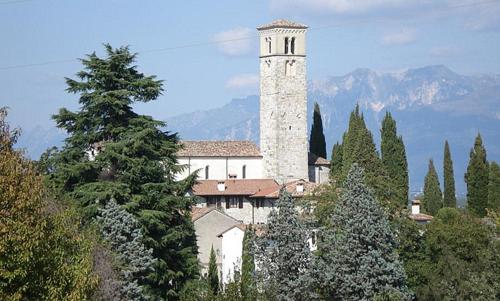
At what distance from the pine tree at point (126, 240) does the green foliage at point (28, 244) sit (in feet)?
29.9

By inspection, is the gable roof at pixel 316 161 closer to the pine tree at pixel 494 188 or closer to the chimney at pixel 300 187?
the chimney at pixel 300 187

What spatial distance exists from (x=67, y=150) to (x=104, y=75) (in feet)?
9.39

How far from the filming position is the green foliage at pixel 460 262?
4431 centimetres

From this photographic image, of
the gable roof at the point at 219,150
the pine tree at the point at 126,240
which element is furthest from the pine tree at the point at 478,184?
the pine tree at the point at 126,240

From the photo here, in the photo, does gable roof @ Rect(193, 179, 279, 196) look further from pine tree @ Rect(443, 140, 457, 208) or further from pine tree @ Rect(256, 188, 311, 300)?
pine tree @ Rect(256, 188, 311, 300)

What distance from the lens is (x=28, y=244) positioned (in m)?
23.2

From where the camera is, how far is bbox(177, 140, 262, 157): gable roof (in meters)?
86.6

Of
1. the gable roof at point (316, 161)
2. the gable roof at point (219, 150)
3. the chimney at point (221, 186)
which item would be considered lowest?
the chimney at point (221, 186)

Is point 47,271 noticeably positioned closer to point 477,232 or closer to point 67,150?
point 67,150

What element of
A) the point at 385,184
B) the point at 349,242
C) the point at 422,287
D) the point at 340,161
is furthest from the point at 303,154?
the point at 349,242

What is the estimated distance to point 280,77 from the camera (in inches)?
3403

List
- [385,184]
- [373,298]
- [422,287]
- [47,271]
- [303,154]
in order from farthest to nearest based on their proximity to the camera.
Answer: [303,154] < [385,184] < [422,287] < [373,298] < [47,271]

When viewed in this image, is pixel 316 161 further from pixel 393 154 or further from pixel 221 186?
pixel 221 186

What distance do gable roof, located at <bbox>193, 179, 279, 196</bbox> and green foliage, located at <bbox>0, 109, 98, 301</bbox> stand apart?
55.5m
